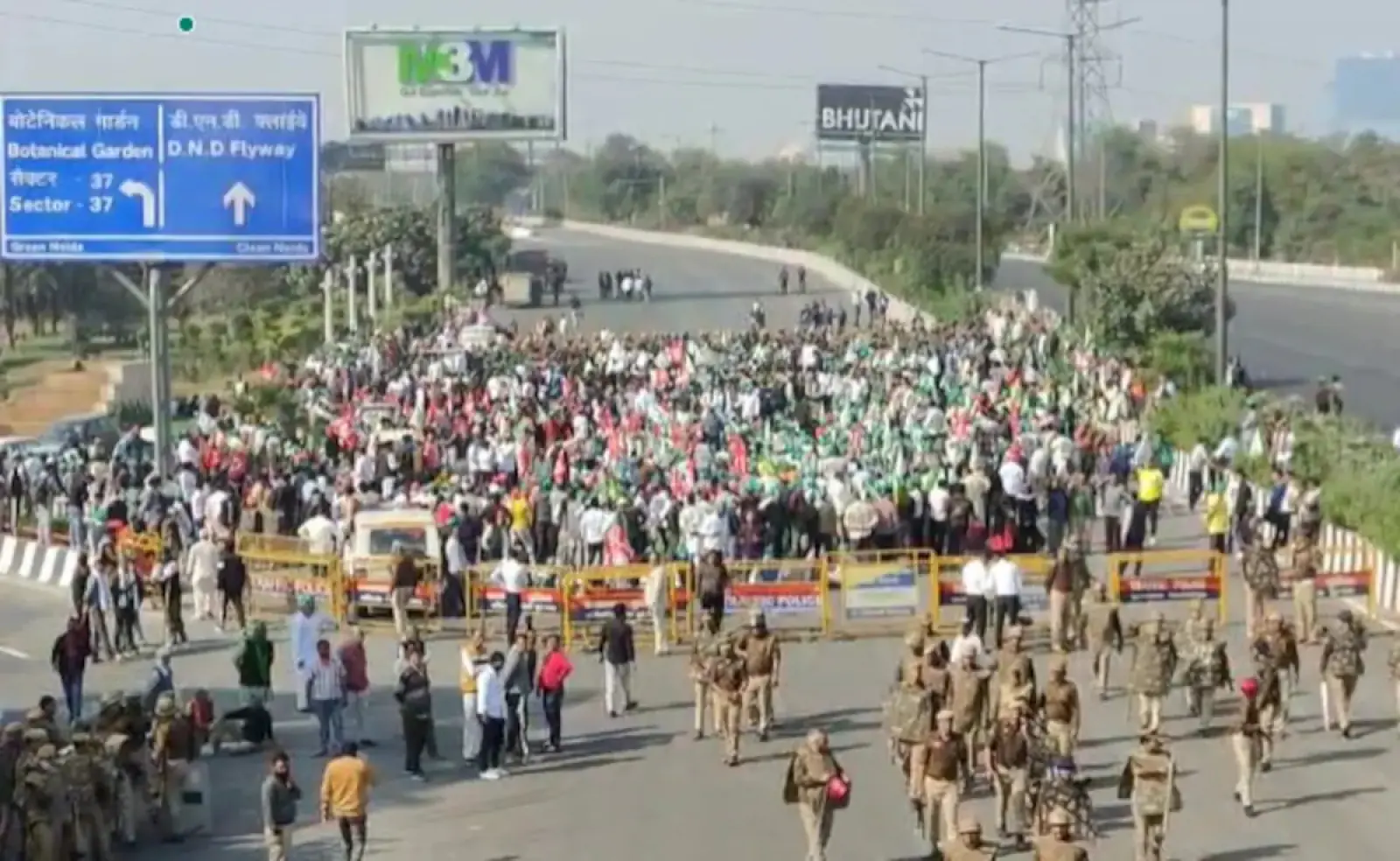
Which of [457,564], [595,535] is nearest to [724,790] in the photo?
[457,564]

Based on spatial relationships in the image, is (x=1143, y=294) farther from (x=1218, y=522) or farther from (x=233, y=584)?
(x=233, y=584)

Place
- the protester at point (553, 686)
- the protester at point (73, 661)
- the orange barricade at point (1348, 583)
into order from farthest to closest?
the orange barricade at point (1348, 583) → the protester at point (73, 661) → the protester at point (553, 686)

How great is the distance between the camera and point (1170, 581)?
89.7ft

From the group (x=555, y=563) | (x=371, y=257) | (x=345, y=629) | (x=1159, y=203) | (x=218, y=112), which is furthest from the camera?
(x=1159, y=203)

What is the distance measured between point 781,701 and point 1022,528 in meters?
7.73

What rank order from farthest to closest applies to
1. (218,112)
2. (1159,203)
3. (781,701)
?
(1159,203) < (218,112) < (781,701)

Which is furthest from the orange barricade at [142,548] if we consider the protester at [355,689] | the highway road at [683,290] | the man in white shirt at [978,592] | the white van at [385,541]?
the highway road at [683,290]

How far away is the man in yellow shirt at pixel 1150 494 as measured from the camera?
31.2 meters

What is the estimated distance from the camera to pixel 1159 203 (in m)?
144

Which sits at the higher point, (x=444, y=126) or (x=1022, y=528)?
(x=444, y=126)

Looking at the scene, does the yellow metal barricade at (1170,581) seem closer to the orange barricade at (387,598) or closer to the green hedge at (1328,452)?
the green hedge at (1328,452)

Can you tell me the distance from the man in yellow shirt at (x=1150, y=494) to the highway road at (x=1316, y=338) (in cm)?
1791

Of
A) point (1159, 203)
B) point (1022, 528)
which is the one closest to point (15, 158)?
point (1022, 528)

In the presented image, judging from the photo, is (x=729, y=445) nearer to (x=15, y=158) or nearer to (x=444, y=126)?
(x=15, y=158)
